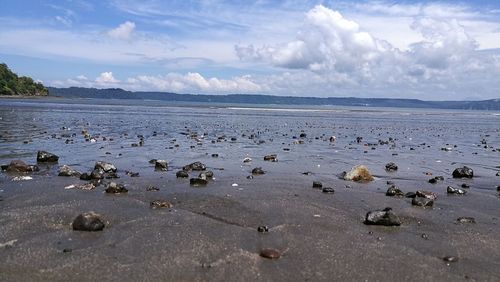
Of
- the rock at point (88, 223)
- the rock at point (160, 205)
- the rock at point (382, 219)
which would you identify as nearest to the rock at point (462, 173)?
the rock at point (382, 219)

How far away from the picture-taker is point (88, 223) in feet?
34.6

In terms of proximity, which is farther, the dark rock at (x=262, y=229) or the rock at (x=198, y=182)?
the rock at (x=198, y=182)

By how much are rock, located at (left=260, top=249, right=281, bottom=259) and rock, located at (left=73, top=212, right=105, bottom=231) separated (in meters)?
3.83

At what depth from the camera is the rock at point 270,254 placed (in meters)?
9.10

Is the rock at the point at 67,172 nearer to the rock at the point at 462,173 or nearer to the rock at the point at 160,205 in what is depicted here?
the rock at the point at 160,205

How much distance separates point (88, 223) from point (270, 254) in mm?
4185

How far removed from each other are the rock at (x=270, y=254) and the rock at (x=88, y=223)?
3.83 metres

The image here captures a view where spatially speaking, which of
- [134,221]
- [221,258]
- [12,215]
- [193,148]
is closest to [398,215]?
[221,258]

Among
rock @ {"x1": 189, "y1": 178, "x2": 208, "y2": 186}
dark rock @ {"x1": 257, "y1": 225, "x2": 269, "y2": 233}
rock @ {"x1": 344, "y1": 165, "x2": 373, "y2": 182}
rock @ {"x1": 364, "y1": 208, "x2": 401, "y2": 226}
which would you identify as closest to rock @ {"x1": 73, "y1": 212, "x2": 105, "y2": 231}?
dark rock @ {"x1": 257, "y1": 225, "x2": 269, "y2": 233}

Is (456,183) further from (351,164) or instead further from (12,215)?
(12,215)

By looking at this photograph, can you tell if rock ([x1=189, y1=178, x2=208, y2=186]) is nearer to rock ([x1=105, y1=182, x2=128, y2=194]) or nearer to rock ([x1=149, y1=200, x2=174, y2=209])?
rock ([x1=105, y1=182, x2=128, y2=194])

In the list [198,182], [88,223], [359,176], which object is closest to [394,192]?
[359,176]

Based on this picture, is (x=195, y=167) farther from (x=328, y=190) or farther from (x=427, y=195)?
(x=427, y=195)

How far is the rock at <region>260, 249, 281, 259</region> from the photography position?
9.10 meters
